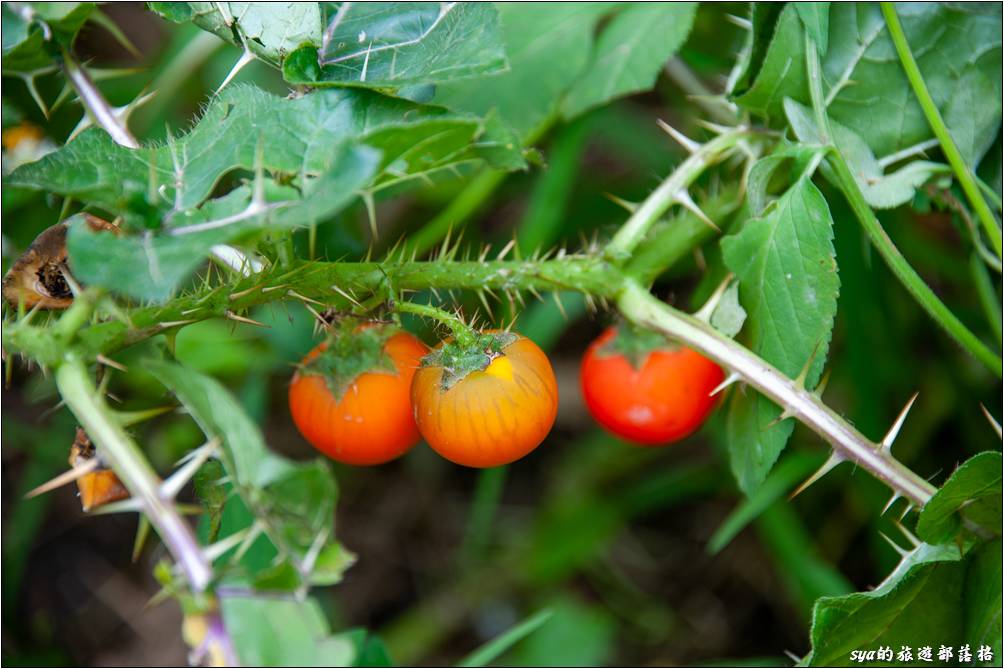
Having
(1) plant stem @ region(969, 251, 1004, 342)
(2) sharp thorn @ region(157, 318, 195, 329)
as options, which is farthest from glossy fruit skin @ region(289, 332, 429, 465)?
(1) plant stem @ region(969, 251, 1004, 342)

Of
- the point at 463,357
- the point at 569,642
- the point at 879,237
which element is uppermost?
the point at 879,237

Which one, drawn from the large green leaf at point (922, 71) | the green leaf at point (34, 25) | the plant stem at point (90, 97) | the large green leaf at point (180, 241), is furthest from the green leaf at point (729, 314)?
the green leaf at point (34, 25)

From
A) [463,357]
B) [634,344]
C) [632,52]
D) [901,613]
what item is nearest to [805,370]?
[634,344]

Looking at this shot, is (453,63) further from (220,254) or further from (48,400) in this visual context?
(48,400)

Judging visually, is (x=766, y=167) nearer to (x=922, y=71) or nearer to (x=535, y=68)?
(x=922, y=71)

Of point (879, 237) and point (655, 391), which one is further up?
point (879, 237)

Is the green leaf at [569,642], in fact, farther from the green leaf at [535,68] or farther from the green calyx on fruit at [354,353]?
the green leaf at [535,68]
